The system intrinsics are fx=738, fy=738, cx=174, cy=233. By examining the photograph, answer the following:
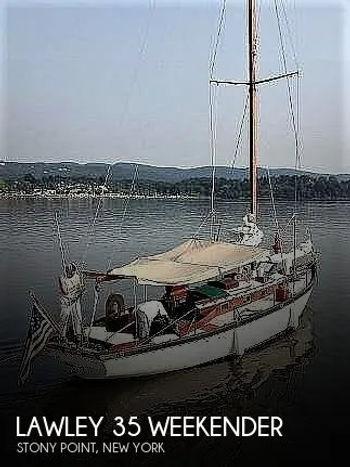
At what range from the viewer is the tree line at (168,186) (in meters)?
2.86

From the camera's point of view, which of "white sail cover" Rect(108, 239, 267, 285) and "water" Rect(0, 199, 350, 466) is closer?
"water" Rect(0, 199, 350, 466)

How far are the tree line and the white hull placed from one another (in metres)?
0.46

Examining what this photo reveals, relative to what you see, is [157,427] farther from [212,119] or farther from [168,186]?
[212,119]

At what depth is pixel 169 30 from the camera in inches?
110

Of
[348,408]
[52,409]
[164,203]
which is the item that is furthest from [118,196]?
[348,408]

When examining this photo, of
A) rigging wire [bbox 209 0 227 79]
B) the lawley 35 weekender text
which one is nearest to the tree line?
rigging wire [bbox 209 0 227 79]

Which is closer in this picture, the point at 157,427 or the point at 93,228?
the point at 157,427

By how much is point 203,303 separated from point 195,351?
0.70 feet

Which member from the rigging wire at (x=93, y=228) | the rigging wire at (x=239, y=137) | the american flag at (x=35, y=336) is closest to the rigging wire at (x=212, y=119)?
the rigging wire at (x=239, y=137)

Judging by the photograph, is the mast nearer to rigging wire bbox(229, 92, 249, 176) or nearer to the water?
rigging wire bbox(229, 92, 249, 176)

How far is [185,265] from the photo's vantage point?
9.68ft

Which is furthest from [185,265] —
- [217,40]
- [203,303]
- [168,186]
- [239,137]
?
[217,40]

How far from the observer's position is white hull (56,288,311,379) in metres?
2.73

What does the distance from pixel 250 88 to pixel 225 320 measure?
37.6 inches
